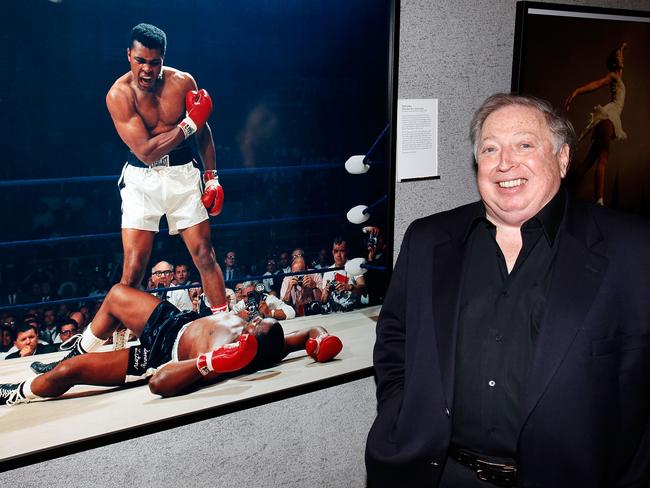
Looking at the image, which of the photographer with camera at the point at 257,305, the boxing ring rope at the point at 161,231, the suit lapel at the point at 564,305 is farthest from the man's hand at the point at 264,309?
the suit lapel at the point at 564,305

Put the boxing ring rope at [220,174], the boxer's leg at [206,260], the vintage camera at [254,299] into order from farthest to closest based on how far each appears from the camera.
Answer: the vintage camera at [254,299], the boxer's leg at [206,260], the boxing ring rope at [220,174]

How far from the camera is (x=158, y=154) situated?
1.25 m

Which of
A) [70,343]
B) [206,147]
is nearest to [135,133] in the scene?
[206,147]

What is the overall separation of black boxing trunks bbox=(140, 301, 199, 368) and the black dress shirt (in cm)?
68

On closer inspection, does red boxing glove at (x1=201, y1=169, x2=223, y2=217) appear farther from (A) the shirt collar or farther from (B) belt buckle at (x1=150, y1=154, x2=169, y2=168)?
(A) the shirt collar

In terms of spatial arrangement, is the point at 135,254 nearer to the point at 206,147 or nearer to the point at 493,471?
the point at 206,147

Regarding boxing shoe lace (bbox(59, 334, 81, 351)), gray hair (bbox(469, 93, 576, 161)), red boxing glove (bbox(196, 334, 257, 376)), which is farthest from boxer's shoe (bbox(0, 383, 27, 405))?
gray hair (bbox(469, 93, 576, 161))

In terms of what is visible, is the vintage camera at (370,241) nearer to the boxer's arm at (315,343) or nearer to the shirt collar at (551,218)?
the boxer's arm at (315,343)

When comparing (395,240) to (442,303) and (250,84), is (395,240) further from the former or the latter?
(250,84)

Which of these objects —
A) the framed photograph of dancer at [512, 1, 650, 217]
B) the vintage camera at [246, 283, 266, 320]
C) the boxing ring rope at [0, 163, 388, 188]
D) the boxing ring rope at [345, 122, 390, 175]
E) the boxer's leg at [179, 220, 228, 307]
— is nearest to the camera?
the boxing ring rope at [0, 163, 388, 188]

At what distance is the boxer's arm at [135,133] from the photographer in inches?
46.6

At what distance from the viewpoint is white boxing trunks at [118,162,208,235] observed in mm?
1228

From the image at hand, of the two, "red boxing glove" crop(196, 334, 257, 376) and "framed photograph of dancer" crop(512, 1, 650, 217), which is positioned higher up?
"framed photograph of dancer" crop(512, 1, 650, 217)

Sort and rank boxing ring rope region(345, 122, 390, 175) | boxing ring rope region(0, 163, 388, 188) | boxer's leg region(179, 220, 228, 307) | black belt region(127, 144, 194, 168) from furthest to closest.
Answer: boxing ring rope region(345, 122, 390, 175), boxer's leg region(179, 220, 228, 307), black belt region(127, 144, 194, 168), boxing ring rope region(0, 163, 388, 188)
